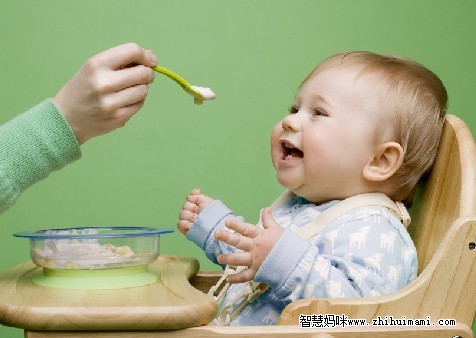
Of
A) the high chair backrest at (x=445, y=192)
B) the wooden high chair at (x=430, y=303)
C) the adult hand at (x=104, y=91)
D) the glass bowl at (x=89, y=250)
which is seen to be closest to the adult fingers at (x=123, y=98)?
the adult hand at (x=104, y=91)

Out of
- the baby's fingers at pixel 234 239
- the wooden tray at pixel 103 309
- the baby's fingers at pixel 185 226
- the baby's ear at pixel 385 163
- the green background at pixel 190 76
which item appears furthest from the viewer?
the green background at pixel 190 76

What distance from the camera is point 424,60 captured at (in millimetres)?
1561

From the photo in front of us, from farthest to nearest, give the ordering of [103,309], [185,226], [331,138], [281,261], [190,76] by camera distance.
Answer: [190,76], [185,226], [331,138], [281,261], [103,309]

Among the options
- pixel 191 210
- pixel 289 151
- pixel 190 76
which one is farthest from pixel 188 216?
pixel 190 76

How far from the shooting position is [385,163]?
92 cm

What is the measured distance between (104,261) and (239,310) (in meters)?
0.19

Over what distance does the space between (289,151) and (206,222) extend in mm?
156

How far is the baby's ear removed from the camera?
35.9 inches

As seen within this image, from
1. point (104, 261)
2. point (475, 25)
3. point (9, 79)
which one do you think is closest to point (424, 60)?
point (475, 25)

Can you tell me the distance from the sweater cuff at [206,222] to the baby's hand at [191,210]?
0.01m

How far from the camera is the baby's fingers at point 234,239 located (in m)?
0.78

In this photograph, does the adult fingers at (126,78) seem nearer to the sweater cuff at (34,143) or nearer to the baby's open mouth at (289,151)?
the sweater cuff at (34,143)

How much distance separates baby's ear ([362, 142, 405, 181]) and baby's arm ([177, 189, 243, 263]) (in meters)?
0.20

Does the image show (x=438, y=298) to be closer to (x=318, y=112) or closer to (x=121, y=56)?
(x=318, y=112)
